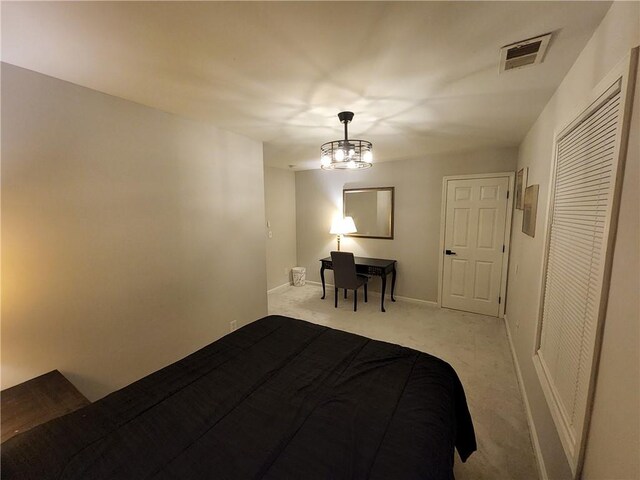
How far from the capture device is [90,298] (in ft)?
5.69

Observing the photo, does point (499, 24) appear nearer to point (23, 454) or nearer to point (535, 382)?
point (535, 382)

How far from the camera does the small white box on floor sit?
511 centimetres

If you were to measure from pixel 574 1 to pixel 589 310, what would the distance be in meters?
1.18

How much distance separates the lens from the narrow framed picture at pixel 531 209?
6.85 ft

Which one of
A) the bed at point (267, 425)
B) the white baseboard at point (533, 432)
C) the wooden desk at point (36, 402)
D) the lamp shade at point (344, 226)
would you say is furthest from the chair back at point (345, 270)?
the wooden desk at point (36, 402)

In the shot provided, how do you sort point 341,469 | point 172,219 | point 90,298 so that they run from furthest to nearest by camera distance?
point 172,219 → point 90,298 → point 341,469

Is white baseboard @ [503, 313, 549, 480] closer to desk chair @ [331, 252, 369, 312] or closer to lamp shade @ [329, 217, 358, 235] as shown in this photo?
desk chair @ [331, 252, 369, 312]

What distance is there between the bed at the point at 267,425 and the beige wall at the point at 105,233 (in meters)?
0.67

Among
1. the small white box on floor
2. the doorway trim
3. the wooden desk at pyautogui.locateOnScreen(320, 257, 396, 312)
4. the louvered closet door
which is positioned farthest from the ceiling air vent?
the small white box on floor

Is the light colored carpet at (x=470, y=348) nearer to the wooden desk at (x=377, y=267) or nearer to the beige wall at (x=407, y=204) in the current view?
the wooden desk at (x=377, y=267)

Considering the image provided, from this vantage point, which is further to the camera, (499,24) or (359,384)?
(359,384)

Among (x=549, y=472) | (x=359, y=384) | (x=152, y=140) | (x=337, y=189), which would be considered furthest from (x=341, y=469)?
(x=337, y=189)

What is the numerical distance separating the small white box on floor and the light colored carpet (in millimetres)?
136

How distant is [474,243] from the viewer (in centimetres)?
371
